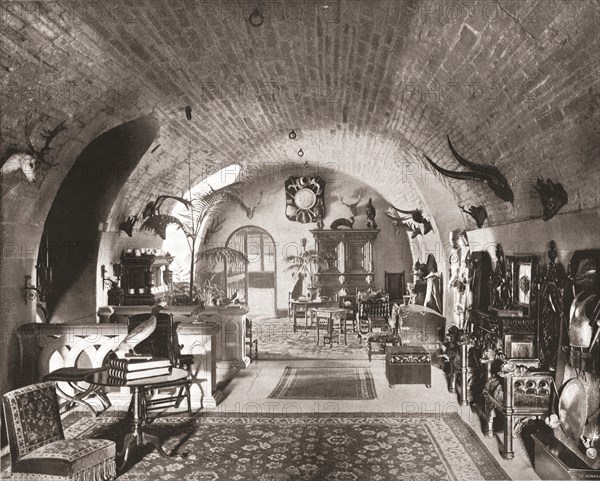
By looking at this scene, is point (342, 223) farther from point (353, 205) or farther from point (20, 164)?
point (20, 164)

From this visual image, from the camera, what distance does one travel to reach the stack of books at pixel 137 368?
15.8 feet

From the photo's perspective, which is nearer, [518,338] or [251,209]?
[518,338]

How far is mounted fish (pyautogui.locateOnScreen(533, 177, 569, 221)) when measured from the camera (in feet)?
17.2

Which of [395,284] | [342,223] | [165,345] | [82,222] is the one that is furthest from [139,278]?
[395,284]

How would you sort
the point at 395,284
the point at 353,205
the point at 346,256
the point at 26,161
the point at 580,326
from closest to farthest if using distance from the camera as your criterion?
the point at 580,326
the point at 26,161
the point at 395,284
the point at 346,256
the point at 353,205

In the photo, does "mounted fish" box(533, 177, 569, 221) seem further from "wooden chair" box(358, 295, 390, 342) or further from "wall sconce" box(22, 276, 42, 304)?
"wooden chair" box(358, 295, 390, 342)

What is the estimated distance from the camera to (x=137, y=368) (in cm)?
485

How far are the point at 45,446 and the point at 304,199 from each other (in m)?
12.9

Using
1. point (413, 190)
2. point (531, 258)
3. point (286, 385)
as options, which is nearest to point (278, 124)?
point (413, 190)

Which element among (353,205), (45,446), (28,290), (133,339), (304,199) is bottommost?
(45,446)

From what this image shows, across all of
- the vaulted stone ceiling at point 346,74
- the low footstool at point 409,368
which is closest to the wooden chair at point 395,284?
the vaulted stone ceiling at point 346,74

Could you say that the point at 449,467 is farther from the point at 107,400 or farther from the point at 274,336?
the point at 274,336

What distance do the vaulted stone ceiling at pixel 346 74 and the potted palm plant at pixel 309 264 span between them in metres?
7.64

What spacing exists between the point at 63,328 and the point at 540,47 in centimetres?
590
